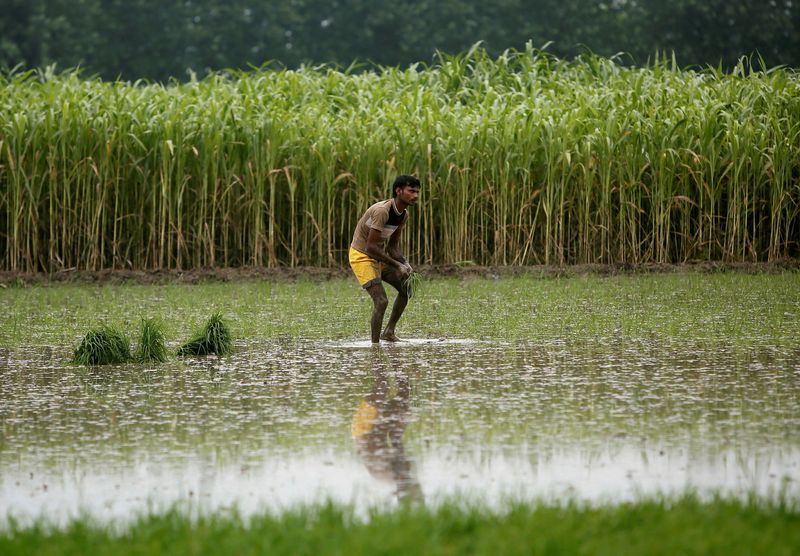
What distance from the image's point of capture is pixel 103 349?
10031mm

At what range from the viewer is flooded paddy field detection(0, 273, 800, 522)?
5.68 meters

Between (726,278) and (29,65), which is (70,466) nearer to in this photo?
(726,278)

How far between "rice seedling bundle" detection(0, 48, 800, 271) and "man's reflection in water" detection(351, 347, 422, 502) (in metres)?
9.10

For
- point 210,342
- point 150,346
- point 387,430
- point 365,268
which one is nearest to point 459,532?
point 387,430

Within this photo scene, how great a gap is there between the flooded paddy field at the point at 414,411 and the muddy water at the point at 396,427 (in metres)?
0.02

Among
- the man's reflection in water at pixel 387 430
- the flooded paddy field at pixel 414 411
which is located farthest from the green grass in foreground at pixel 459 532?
the man's reflection in water at pixel 387 430

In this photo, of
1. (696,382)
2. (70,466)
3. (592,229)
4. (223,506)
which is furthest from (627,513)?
(592,229)

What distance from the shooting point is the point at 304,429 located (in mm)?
7152

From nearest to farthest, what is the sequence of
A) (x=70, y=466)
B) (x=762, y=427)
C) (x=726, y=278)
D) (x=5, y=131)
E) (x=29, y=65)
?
(x=70, y=466)
(x=762, y=427)
(x=726, y=278)
(x=5, y=131)
(x=29, y=65)

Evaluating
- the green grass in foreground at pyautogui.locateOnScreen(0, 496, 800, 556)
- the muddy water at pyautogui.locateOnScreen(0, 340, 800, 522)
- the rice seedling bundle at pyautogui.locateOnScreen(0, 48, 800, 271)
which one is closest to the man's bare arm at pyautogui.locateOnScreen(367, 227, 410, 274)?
the muddy water at pyautogui.locateOnScreen(0, 340, 800, 522)

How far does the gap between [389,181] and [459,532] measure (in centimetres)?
1386

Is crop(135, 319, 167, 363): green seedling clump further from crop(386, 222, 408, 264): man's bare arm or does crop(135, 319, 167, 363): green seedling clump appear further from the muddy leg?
crop(386, 222, 408, 264): man's bare arm

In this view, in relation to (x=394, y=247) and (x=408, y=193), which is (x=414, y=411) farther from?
(x=394, y=247)

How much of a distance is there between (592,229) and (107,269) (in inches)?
272
